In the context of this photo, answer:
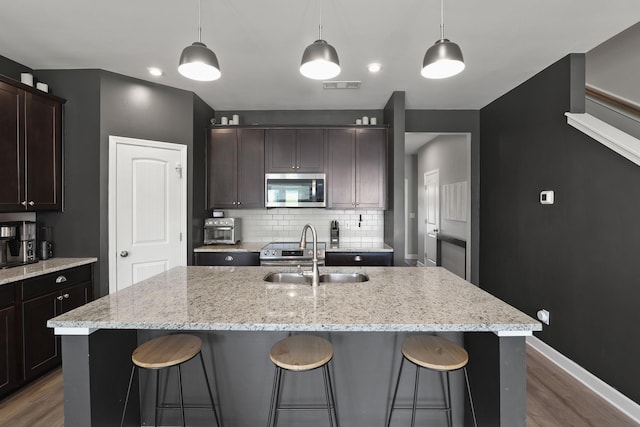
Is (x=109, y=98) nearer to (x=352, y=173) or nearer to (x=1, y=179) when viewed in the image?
(x=1, y=179)

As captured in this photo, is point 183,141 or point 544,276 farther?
point 183,141

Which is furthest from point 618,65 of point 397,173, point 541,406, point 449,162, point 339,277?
point 339,277

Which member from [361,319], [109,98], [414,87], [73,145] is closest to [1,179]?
[73,145]

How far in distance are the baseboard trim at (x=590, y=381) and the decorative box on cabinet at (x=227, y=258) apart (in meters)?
3.08

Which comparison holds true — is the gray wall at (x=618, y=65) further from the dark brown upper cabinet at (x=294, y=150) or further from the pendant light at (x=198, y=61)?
the pendant light at (x=198, y=61)

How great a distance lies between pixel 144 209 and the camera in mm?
3254

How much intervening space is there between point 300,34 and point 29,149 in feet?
8.33

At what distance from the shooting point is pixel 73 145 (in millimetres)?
3031

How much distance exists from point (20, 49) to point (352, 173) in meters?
3.43

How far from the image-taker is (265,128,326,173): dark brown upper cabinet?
4.04 meters

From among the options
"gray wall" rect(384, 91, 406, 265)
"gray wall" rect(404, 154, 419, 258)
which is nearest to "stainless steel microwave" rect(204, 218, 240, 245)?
"gray wall" rect(384, 91, 406, 265)

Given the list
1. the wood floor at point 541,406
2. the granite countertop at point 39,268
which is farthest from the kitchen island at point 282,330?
the granite countertop at point 39,268

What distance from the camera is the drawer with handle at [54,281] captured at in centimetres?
237

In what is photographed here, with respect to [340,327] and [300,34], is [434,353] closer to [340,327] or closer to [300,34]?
[340,327]
